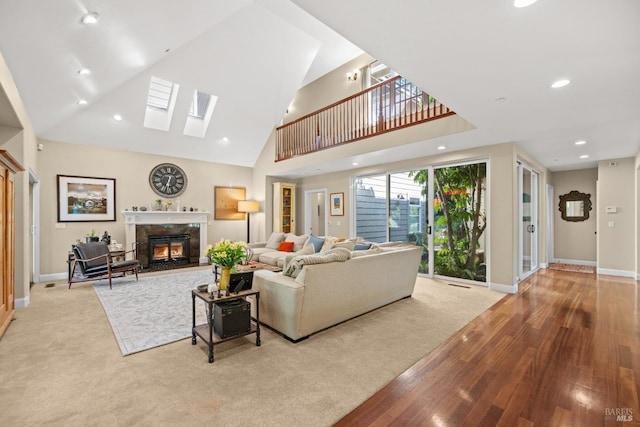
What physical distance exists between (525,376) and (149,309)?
166 inches

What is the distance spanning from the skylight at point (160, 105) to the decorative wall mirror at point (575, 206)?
973 cm

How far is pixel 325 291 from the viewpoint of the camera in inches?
118

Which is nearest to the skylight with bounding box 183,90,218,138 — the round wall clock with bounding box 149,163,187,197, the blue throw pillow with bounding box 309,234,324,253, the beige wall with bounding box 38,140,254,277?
the beige wall with bounding box 38,140,254,277

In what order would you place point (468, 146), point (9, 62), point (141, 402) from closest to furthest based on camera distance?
point (141, 402) → point (9, 62) → point (468, 146)

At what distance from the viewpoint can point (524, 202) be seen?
567cm

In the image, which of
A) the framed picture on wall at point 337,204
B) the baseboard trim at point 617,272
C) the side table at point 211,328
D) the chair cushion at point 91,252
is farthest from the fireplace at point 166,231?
the baseboard trim at point 617,272

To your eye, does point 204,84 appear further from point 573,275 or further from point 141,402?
point 573,275

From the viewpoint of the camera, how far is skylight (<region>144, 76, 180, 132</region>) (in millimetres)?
6168

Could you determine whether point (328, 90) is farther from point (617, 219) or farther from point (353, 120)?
point (617, 219)

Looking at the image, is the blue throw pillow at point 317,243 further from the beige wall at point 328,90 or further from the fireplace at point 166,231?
the beige wall at point 328,90

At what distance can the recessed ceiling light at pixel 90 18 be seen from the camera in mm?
3025

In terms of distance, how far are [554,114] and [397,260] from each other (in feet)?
8.54

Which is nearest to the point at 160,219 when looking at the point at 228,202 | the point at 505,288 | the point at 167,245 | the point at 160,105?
the point at 167,245

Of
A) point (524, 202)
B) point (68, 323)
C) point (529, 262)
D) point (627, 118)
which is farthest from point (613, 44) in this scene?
point (68, 323)
